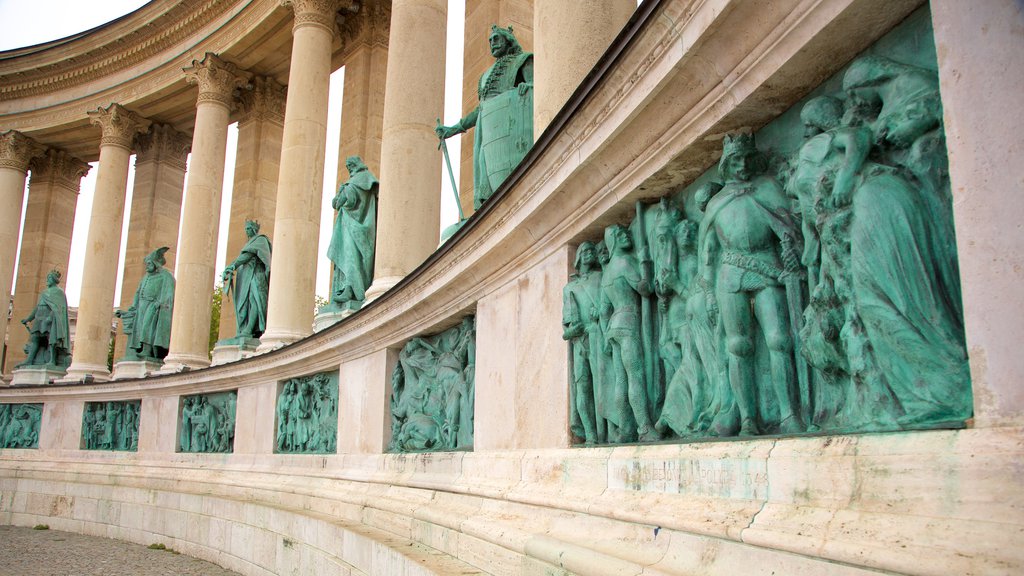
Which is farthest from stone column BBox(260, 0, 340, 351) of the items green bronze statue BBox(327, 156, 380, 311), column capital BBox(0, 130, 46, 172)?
column capital BBox(0, 130, 46, 172)

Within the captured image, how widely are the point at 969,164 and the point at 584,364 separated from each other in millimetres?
4340

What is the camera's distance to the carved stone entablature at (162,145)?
43.0 meters

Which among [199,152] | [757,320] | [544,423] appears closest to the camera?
[757,320]

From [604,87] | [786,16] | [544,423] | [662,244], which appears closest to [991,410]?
[786,16]

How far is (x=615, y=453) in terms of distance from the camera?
6.53 m

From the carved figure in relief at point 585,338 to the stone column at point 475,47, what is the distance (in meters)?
18.7

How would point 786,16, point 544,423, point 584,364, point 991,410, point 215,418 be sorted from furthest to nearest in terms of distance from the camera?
point 215,418 < point 544,423 < point 584,364 < point 786,16 < point 991,410

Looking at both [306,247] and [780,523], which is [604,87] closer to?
[780,523]

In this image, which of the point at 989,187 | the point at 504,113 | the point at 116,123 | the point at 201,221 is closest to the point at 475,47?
the point at 201,221

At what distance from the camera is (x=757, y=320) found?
206 inches

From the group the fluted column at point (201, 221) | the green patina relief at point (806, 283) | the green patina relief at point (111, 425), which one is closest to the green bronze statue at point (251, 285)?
the fluted column at point (201, 221)

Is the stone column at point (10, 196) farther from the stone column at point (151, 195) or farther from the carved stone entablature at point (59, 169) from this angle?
the stone column at point (151, 195)

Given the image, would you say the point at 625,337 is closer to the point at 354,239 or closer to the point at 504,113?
the point at 504,113

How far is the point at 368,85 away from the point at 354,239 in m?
13.5
